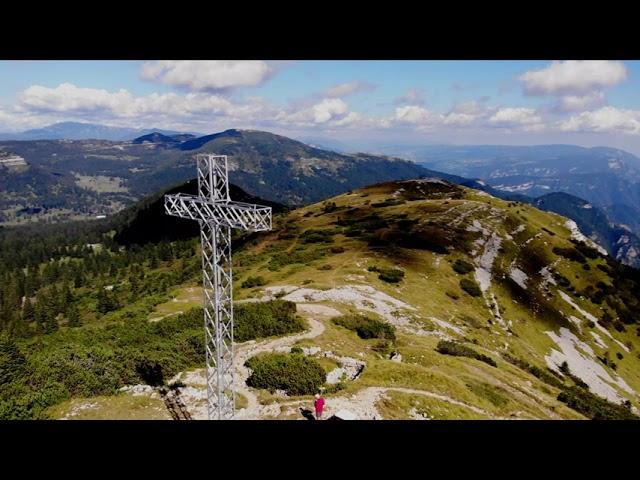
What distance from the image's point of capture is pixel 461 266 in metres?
90.3

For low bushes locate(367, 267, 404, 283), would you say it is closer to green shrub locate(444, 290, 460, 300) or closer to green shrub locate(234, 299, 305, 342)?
green shrub locate(444, 290, 460, 300)

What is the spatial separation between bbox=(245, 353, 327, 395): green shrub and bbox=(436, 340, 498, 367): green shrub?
16539 mm

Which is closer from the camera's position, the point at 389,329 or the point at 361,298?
the point at 389,329

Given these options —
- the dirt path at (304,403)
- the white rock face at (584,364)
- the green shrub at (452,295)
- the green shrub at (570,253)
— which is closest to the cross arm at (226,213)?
the dirt path at (304,403)

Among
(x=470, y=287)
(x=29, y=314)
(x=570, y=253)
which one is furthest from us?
(x=29, y=314)

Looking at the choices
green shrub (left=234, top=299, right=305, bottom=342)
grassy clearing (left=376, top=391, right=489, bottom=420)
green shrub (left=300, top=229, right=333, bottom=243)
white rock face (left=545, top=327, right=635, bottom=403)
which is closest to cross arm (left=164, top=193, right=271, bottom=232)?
grassy clearing (left=376, top=391, right=489, bottom=420)

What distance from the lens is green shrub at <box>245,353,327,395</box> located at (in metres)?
36.4

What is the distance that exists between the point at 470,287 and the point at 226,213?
68.4 meters

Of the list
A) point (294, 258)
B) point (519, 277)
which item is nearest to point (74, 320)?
point (294, 258)

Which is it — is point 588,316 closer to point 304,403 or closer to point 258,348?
point 258,348

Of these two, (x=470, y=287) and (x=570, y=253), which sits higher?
Answer: (x=470, y=287)
